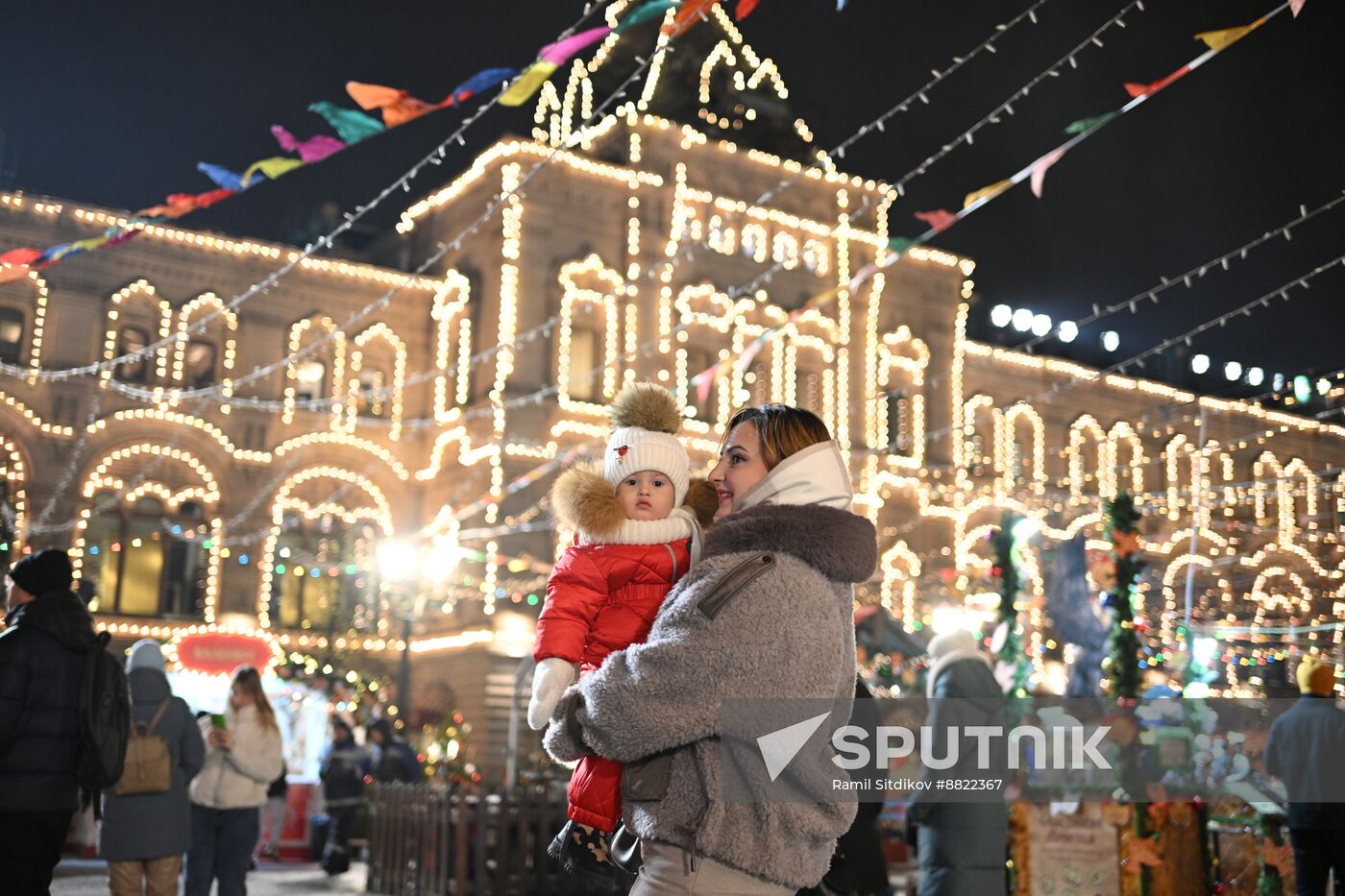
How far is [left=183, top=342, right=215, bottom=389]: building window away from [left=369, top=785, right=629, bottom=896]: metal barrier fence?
1779cm

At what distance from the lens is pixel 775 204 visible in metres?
31.8

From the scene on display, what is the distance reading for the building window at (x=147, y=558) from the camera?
2670 cm

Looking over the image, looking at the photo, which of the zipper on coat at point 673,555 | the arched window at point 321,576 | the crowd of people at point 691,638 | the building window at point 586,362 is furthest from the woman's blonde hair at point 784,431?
the building window at point 586,362

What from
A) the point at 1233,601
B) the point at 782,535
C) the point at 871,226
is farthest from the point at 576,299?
the point at 782,535

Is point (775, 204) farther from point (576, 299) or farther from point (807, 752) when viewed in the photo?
point (807, 752)

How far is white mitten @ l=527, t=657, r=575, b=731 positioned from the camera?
336 cm

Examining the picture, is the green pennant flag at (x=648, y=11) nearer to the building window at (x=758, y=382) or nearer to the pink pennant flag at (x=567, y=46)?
the pink pennant flag at (x=567, y=46)

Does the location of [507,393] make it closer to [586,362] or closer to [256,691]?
[586,362]

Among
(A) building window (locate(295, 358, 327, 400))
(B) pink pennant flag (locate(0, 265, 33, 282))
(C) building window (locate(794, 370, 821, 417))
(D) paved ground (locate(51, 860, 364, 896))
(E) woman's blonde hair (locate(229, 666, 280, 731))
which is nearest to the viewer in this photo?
(E) woman's blonde hair (locate(229, 666, 280, 731))

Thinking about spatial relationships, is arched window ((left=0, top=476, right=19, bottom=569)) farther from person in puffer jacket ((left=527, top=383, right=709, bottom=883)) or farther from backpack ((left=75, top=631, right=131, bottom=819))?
person in puffer jacket ((left=527, top=383, right=709, bottom=883))

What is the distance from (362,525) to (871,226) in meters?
14.0

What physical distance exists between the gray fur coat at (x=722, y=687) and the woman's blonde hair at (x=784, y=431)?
300 millimetres

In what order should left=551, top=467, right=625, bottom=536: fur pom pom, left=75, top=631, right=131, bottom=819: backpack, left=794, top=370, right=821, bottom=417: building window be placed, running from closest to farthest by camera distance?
left=551, top=467, right=625, bottom=536: fur pom pom < left=75, top=631, right=131, bottom=819: backpack < left=794, top=370, right=821, bottom=417: building window

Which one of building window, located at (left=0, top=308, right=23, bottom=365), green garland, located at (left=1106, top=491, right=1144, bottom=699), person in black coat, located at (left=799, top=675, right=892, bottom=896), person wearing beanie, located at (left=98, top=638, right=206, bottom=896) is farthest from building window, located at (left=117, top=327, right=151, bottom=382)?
person in black coat, located at (left=799, top=675, right=892, bottom=896)
